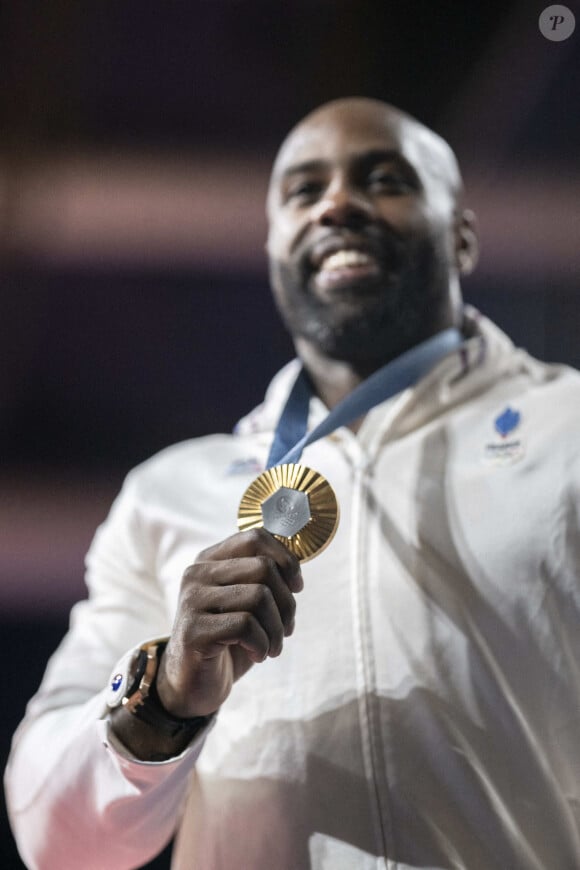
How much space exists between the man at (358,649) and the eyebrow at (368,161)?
52mm

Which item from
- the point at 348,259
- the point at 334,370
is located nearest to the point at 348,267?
the point at 348,259

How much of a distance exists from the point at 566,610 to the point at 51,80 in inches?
45.4

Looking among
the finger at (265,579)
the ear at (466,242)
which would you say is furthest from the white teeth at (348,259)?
the finger at (265,579)

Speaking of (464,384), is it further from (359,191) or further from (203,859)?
(203,859)

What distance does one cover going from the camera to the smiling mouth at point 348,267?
1.30 meters

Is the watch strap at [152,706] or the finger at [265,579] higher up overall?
the finger at [265,579]

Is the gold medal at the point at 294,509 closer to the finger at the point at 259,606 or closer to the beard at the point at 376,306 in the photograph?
the finger at the point at 259,606

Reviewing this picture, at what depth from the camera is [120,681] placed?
0.99 metres

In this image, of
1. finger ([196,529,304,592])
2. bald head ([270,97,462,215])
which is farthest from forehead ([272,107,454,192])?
finger ([196,529,304,592])

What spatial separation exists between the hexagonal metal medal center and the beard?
457 millimetres

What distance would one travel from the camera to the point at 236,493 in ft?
4.12

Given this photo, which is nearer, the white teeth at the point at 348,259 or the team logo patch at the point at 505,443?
the team logo patch at the point at 505,443

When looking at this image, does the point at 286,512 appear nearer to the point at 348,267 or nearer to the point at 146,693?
the point at 146,693

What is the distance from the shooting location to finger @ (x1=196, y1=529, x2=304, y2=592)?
0.88 meters
